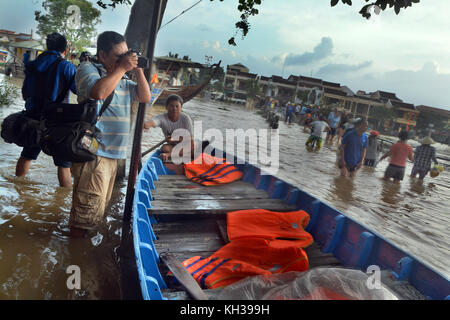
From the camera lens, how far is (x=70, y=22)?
34.8 metres

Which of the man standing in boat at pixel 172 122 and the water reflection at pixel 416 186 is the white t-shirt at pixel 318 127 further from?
the man standing in boat at pixel 172 122

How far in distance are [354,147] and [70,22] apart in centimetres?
3710

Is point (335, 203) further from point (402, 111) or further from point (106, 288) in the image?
point (402, 111)

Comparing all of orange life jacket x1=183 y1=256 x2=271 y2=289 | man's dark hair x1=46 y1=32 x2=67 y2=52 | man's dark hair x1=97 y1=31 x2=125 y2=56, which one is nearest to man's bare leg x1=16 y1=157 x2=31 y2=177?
man's dark hair x1=46 y1=32 x2=67 y2=52

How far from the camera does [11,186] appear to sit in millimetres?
4918

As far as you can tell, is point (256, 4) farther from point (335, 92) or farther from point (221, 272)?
point (335, 92)

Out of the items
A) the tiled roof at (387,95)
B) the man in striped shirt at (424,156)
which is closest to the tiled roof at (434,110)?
the tiled roof at (387,95)

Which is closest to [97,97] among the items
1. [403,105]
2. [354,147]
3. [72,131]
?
[72,131]

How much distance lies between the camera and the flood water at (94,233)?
3.04 metres

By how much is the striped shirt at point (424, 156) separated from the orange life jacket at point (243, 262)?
30.6ft

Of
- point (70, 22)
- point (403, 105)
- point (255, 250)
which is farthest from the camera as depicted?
point (403, 105)

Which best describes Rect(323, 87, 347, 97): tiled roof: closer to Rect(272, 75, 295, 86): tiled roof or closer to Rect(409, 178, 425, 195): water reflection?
Rect(272, 75, 295, 86): tiled roof
